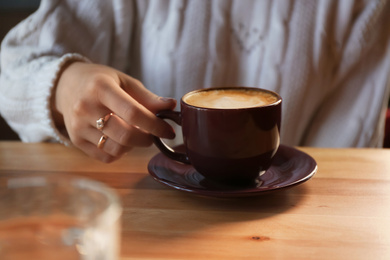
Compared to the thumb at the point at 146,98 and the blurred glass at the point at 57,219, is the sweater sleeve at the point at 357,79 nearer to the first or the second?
the thumb at the point at 146,98

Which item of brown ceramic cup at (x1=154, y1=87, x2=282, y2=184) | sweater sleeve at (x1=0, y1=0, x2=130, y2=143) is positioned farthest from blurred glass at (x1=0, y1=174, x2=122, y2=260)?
sweater sleeve at (x1=0, y1=0, x2=130, y2=143)

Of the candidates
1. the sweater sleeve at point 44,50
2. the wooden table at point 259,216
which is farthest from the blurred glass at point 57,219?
the sweater sleeve at point 44,50

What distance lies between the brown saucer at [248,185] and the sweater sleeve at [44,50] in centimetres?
23

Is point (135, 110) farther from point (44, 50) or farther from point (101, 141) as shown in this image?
point (44, 50)

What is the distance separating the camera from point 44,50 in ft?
2.80

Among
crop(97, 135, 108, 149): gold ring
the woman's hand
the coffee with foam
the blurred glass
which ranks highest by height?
the blurred glass

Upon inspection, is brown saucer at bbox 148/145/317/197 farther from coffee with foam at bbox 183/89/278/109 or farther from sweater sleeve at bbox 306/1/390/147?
sweater sleeve at bbox 306/1/390/147

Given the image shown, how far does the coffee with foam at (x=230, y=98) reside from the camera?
0.53 metres

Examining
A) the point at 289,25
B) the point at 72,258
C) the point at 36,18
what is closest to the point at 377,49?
the point at 289,25

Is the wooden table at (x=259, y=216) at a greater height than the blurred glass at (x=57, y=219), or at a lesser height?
lesser

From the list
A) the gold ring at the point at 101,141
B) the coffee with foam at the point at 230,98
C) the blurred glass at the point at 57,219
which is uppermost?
the blurred glass at the point at 57,219

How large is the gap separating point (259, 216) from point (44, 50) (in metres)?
0.57

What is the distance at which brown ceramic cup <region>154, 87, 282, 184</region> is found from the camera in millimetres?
483

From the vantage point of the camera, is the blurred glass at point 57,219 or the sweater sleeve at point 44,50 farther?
the sweater sleeve at point 44,50
